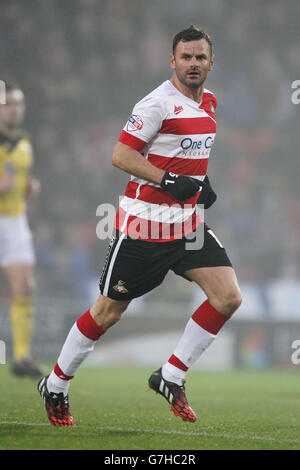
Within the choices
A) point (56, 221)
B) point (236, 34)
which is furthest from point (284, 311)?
point (236, 34)

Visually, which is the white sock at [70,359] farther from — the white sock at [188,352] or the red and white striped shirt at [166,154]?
the red and white striped shirt at [166,154]

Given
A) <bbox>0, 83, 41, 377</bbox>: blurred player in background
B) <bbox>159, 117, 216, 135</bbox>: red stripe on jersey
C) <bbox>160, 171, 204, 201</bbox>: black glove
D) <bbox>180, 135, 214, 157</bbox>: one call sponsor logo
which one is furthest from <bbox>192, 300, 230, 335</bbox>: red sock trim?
<bbox>0, 83, 41, 377</bbox>: blurred player in background

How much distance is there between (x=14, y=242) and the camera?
8.08 metres

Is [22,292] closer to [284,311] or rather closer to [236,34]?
[284,311]

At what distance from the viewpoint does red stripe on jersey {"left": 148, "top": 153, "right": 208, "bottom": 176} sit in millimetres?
4543

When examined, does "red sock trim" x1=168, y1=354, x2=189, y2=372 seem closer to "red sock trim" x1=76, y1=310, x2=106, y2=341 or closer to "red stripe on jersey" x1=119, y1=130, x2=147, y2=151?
"red sock trim" x1=76, y1=310, x2=106, y2=341

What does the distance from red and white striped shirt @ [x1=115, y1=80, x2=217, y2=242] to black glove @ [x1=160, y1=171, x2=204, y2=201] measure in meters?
0.20

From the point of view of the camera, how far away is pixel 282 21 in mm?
15055

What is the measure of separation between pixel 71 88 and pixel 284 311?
5.75 metres

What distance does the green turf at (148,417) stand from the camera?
3.87 meters

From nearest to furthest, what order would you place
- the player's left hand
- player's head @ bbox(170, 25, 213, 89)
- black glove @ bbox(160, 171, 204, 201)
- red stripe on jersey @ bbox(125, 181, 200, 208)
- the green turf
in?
1. the green turf
2. black glove @ bbox(160, 171, 204, 201)
3. player's head @ bbox(170, 25, 213, 89)
4. red stripe on jersey @ bbox(125, 181, 200, 208)
5. the player's left hand

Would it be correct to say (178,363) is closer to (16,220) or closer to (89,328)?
(89,328)

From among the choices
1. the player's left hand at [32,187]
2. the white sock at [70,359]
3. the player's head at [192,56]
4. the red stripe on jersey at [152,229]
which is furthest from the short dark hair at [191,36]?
Answer: the player's left hand at [32,187]
